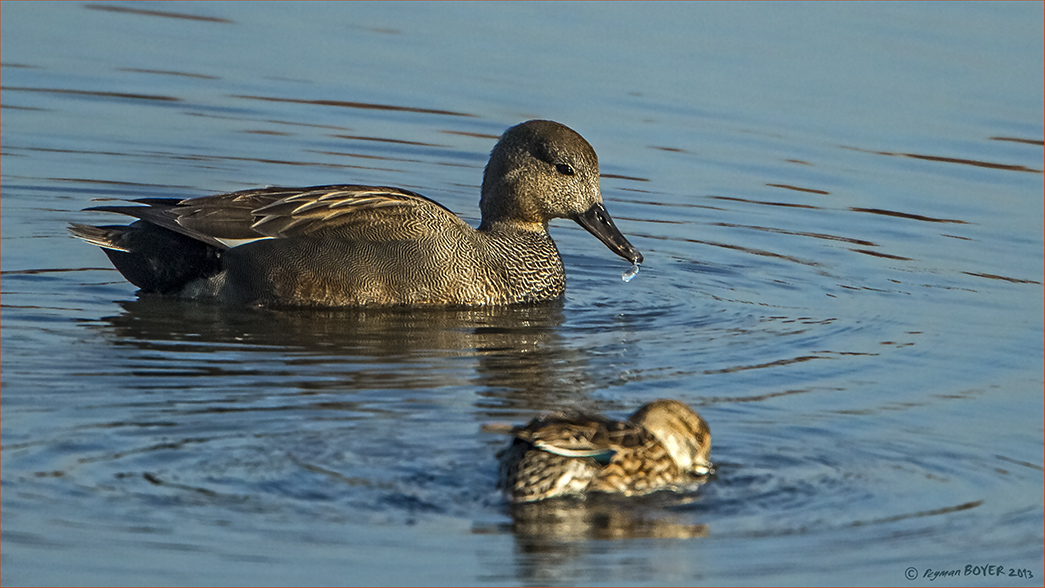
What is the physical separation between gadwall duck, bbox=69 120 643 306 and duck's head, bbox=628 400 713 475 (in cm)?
350

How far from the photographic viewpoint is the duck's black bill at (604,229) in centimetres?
1131

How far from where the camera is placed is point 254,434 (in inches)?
294

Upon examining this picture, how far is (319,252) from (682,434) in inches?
154

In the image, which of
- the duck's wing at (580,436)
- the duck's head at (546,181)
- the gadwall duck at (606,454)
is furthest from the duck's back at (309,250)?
the duck's wing at (580,436)

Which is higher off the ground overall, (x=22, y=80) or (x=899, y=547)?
(x=22, y=80)

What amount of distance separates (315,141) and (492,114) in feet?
5.15

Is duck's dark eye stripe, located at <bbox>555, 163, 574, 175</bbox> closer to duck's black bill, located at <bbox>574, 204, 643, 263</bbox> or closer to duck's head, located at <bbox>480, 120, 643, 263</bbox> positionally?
duck's head, located at <bbox>480, 120, 643, 263</bbox>

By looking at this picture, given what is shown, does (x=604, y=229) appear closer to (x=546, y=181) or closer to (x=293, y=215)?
(x=546, y=181)

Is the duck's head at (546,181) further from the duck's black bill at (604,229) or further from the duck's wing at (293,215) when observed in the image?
the duck's wing at (293,215)

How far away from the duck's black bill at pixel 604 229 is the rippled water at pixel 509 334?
0.26 m

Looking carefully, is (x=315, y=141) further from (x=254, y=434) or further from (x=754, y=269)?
(x=254, y=434)

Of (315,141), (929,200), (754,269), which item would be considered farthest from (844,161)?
(315,141)

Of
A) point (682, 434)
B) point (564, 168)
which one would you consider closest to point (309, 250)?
point (564, 168)

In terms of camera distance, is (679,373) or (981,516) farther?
(679,373)
